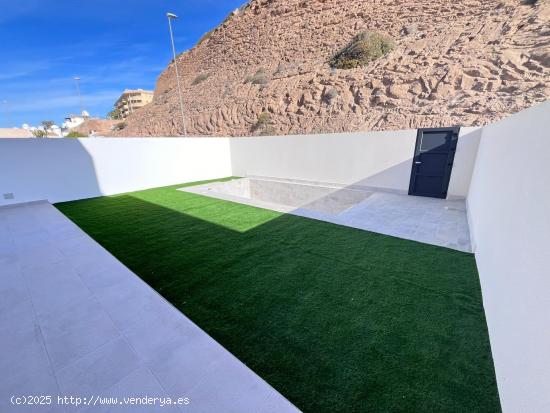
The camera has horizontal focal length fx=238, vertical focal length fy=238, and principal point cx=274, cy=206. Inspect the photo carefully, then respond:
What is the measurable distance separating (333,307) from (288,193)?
6.16 metres

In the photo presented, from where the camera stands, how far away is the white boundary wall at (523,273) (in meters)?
1.09

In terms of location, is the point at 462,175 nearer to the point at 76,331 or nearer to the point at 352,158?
the point at 352,158

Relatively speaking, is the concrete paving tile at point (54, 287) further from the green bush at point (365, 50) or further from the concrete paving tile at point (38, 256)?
the green bush at point (365, 50)

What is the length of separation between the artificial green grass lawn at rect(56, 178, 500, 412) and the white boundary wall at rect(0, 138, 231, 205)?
12.5 ft

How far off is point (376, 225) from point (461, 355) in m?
2.54

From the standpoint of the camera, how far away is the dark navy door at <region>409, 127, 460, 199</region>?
537 cm

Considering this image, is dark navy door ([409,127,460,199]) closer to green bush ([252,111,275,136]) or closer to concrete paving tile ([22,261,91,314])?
concrete paving tile ([22,261,91,314])

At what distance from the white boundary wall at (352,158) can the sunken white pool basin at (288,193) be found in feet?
1.33

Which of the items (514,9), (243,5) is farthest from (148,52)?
(514,9)

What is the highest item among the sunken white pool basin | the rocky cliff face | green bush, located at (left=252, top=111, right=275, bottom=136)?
the rocky cliff face

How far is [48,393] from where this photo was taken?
54.2 inches

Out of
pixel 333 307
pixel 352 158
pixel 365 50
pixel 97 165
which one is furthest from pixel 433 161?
pixel 365 50

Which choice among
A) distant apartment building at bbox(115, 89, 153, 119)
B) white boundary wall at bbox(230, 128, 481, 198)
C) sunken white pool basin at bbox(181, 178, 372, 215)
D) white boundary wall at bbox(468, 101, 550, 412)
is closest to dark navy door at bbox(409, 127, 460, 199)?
white boundary wall at bbox(230, 128, 481, 198)

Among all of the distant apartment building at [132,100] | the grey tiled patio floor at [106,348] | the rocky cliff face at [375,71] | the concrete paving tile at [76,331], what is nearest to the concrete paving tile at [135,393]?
the grey tiled patio floor at [106,348]
